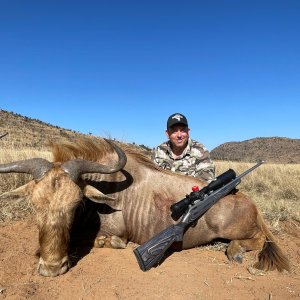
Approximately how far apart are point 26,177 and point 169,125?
299 centimetres

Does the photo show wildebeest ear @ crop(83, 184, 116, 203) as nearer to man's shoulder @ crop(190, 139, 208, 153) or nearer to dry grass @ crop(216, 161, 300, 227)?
man's shoulder @ crop(190, 139, 208, 153)

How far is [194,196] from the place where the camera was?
4559mm

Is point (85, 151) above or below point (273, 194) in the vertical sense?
above

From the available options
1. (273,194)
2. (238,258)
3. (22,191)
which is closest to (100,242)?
(22,191)

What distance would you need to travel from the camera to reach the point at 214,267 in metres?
4.42

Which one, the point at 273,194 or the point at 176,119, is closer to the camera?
the point at 176,119

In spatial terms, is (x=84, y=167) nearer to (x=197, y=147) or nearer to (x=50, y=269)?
(x=50, y=269)

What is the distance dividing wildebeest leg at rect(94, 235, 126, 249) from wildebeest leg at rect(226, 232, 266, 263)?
53.3 inches

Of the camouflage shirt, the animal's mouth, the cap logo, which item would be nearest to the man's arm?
the camouflage shirt

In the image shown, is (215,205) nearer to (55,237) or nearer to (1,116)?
(55,237)

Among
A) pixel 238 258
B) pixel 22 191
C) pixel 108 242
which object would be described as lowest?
pixel 238 258

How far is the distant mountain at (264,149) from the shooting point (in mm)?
55728

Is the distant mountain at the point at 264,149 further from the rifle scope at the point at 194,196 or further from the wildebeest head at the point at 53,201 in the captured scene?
the wildebeest head at the point at 53,201

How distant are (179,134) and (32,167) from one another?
8.92 feet
